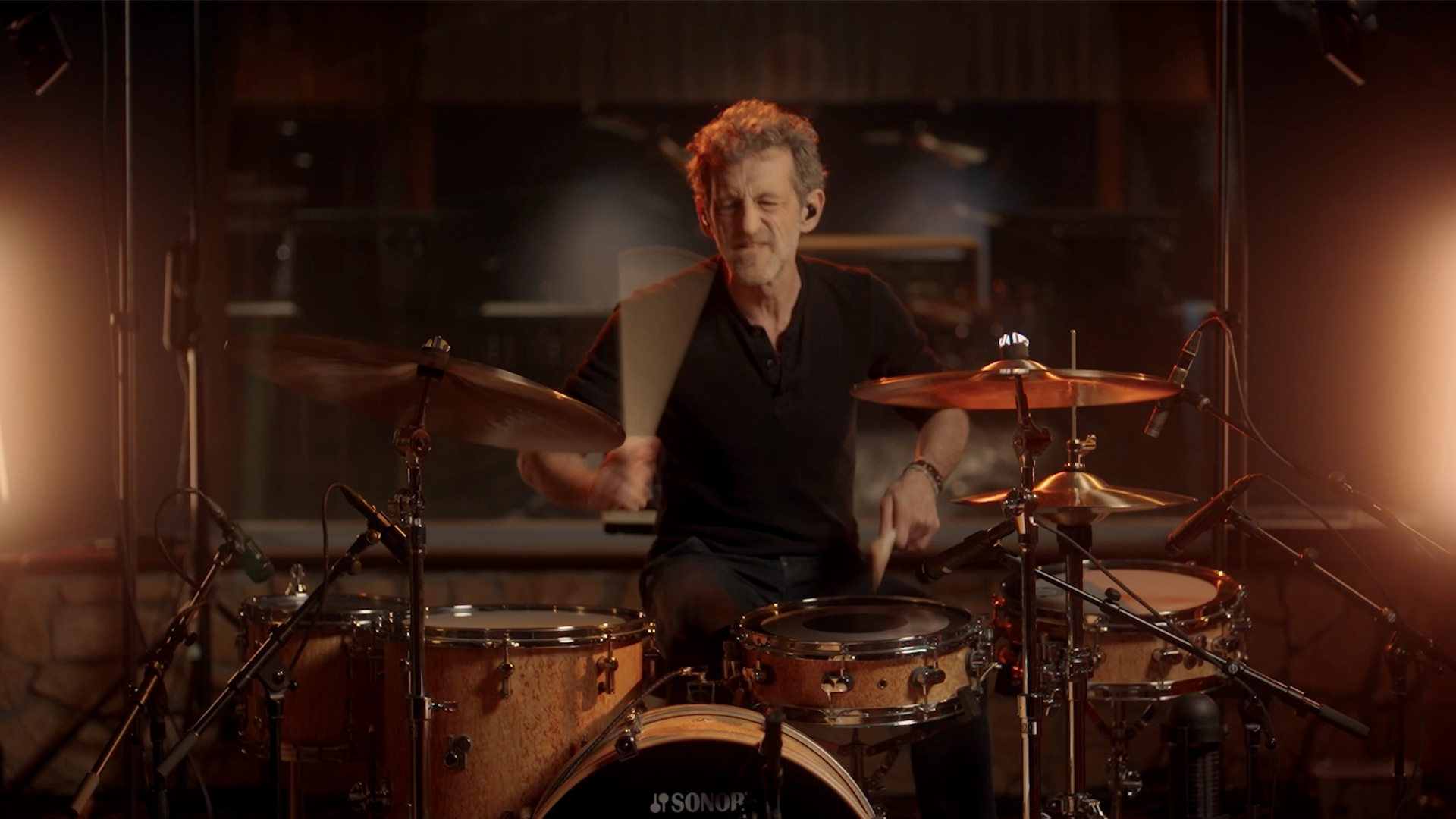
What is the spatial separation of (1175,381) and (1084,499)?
1.11 feet

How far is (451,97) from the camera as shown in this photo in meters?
4.81

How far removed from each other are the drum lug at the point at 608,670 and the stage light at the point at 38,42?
247 centimetres

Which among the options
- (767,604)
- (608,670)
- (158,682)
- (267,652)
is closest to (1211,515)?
Answer: (767,604)

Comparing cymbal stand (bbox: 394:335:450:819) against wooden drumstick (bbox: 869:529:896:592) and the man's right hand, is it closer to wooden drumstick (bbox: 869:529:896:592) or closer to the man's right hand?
the man's right hand

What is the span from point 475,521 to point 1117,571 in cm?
223

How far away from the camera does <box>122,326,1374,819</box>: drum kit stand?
2.36 m

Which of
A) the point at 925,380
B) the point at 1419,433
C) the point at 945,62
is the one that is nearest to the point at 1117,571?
the point at 925,380

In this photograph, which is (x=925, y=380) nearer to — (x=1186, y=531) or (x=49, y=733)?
(x=1186, y=531)

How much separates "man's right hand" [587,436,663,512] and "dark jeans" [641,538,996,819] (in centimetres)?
26

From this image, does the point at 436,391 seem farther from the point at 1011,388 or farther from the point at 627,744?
the point at 1011,388

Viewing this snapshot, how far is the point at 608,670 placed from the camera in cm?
259

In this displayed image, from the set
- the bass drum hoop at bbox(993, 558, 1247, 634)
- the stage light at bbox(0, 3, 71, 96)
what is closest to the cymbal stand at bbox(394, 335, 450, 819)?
the bass drum hoop at bbox(993, 558, 1247, 634)

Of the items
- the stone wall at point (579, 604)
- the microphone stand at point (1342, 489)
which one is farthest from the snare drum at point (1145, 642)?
the stone wall at point (579, 604)

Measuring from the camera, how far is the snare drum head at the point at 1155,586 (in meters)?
2.88
